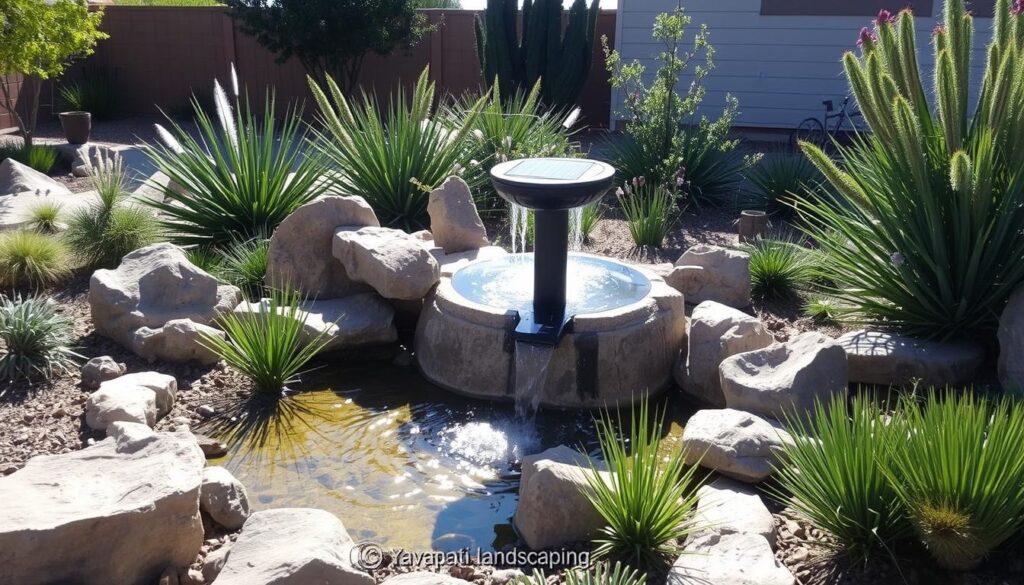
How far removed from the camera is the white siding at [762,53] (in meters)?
14.1

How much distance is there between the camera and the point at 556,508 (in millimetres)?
3740

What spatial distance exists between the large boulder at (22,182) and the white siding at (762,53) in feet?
28.0

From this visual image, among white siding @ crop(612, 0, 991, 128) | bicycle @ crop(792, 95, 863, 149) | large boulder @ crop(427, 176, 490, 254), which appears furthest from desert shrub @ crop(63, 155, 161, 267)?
bicycle @ crop(792, 95, 863, 149)

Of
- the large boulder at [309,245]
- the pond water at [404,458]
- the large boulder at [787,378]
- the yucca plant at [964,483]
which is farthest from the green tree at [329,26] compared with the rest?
the yucca plant at [964,483]

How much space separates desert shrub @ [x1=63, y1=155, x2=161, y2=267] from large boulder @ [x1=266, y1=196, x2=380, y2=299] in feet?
4.96

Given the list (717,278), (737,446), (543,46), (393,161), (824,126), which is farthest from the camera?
(543,46)

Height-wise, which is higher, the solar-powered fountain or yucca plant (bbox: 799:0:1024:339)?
yucca plant (bbox: 799:0:1024:339)

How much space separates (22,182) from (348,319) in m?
Answer: 6.09

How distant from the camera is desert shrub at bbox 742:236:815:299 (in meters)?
6.71

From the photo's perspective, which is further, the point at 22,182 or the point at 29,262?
the point at 22,182

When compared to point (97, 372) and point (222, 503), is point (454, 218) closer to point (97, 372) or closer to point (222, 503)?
point (97, 372)

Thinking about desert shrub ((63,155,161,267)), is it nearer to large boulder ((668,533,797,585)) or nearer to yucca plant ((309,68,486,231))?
yucca plant ((309,68,486,231))

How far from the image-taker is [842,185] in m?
5.52

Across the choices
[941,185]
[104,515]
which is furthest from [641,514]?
[941,185]
